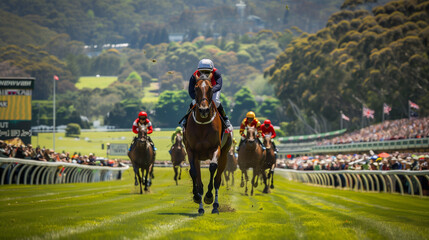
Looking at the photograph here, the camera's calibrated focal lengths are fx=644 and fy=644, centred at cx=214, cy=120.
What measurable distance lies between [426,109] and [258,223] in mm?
67545

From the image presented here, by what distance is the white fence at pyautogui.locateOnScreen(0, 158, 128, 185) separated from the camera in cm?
2441

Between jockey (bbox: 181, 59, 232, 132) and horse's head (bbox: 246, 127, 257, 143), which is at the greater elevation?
jockey (bbox: 181, 59, 232, 132)

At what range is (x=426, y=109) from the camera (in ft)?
243

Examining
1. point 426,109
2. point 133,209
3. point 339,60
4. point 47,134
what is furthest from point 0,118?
point 47,134

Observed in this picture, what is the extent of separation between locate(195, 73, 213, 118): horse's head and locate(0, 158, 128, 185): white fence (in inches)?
→ 478

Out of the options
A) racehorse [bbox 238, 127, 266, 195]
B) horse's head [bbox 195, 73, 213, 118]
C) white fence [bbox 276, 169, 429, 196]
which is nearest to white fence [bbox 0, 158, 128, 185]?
racehorse [bbox 238, 127, 266, 195]

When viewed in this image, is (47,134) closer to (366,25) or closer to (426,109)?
(366,25)

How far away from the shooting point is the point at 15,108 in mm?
39031

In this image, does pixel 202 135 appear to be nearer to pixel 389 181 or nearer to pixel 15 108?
pixel 389 181

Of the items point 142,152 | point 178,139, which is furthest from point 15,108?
point 142,152

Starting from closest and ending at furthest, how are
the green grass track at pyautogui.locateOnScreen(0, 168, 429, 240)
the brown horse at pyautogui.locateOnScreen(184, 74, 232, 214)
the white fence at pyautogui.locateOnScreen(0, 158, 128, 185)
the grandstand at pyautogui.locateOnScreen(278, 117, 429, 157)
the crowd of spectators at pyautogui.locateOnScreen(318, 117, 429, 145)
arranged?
the green grass track at pyautogui.locateOnScreen(0, 168, 429, 240)
the brown horse at pyautogui.locateOnScreen(184, 74, 232, 214)
the white fence at pyautogui.locateOnScreen(0, 158, 128, 185)
the grandstand at pyautogui.locateOnScreen(278, 117, 429, 157)
the crowd of spectators at pyautogui.locateOnScreen(318, 117, 429, 145)

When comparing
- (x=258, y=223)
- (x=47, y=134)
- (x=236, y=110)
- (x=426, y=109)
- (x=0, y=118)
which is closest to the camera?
(x=258, y=223)

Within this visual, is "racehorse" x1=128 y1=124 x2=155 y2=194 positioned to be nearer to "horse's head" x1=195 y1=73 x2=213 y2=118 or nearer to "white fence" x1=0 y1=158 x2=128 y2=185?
"white fence" x1=0 y1=158 x2=128 y2=185

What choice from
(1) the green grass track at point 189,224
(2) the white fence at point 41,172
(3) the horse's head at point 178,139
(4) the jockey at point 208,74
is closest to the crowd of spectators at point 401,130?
(3) the horse's head at point 178,139
